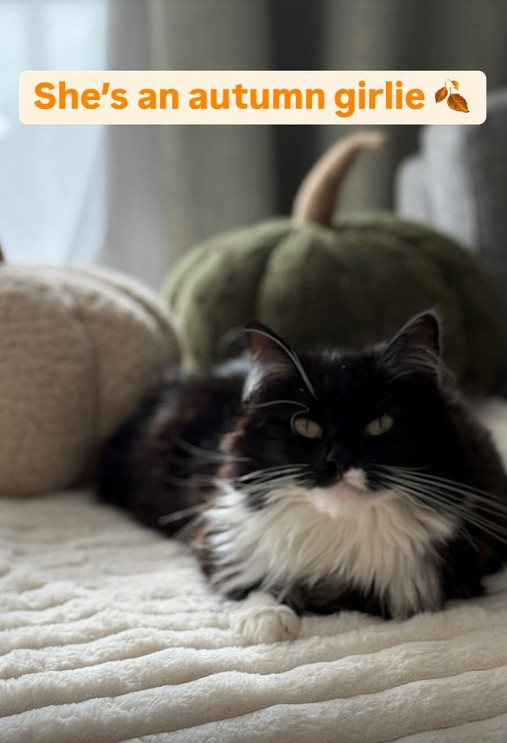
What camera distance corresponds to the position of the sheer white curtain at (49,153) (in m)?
1.79

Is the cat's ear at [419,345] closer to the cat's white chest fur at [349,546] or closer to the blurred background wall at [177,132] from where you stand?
the cat's white chest fur at [349,546]

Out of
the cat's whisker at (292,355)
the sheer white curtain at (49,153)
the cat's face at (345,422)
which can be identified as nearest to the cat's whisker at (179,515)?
the cat's face at (345,422)

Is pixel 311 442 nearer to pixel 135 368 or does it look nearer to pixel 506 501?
pixel 506 501

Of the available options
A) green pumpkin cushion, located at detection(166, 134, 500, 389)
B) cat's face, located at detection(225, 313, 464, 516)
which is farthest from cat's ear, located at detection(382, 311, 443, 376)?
green pumpkin cushion, located at detection(166, 134, 500, 389)

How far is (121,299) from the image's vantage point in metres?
1.52

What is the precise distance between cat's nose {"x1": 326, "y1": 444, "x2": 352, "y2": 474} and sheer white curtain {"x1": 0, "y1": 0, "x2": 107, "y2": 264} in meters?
1.24

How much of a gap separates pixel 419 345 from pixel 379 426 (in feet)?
0.37

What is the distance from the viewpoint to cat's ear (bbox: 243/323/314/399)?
3.15ft

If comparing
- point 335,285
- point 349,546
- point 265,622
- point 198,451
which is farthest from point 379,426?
point 335,285

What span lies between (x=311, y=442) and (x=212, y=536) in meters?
0.24

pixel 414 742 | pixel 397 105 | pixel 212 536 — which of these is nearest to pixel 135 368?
pixel 212 536

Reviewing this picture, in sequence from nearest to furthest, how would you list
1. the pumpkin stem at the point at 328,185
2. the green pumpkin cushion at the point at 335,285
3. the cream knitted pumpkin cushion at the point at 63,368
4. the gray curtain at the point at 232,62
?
the cream knitted pumpkin cushion at the point at 63,368, the green pumpkin cushion at the point at 335,285, the pumpkin stem at the point at 328,185, the gray curtain at the point at 232,62

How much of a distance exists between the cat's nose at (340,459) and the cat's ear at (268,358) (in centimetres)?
9

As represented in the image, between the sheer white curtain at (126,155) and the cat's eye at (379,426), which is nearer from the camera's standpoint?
the cat's eye at (379,426)
